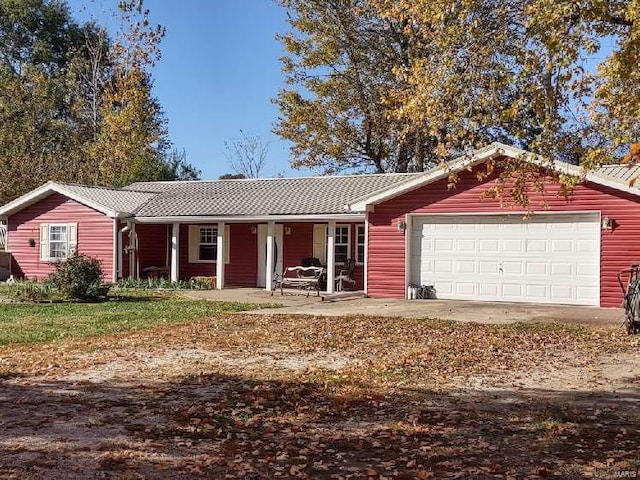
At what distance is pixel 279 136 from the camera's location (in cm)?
3488

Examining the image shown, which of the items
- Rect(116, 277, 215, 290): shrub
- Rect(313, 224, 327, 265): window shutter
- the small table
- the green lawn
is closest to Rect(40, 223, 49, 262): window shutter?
Rect(116, 277, 215, 290): shrub

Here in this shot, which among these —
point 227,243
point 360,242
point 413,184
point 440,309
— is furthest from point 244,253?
point 440,309

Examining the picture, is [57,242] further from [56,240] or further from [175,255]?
[175,255]

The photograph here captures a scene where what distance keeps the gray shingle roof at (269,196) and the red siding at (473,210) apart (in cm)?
166

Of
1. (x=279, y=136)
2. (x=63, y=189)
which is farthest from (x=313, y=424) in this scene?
(x=279, y=136)

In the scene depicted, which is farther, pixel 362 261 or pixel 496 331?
pixel 362 261

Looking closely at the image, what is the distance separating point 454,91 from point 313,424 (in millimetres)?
6710

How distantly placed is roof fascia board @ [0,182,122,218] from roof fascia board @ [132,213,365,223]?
1.03 metres

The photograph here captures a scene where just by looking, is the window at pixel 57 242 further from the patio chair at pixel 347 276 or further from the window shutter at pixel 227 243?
the patio chair at pixel 347 276

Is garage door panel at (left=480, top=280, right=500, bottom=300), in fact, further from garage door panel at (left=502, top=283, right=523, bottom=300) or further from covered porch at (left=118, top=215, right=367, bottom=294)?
covered porch at (left=118, top=215, right=367, bottom=294)

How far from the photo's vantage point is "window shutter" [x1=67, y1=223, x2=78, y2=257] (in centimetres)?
2450

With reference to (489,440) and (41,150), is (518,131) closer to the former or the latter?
(489,440)

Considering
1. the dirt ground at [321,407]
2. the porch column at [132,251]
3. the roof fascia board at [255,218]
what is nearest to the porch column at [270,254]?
the roof fascia board at [255,218]

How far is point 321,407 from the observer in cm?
677
